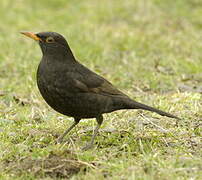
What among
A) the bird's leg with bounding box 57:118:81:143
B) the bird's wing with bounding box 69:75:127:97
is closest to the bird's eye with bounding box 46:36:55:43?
the bird's wing with bounding box 69:75:127:97

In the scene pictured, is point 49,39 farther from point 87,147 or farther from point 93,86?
point 87,147

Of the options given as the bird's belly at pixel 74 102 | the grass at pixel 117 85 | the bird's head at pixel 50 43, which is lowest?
the grass at pixel 117 85

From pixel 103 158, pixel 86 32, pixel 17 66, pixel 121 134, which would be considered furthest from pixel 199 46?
pixel 103 158

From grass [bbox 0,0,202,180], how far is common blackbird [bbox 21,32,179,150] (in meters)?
0.32

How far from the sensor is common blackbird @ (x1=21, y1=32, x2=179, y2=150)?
5922 mm

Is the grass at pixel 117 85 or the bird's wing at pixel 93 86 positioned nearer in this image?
the grass at pixel 117 85

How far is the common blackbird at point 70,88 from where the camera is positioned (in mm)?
5922

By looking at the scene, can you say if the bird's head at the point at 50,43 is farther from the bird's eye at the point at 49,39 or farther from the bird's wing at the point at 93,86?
the bird's wing at the point at 93,86

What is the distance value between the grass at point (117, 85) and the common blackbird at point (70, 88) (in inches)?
12.5

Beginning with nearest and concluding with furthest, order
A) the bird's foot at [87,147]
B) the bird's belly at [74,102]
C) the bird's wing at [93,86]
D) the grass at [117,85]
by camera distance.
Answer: the grass at [117,85], the bird's foot at [87,147], the bird's belly at [74,102], the bird's wing at [93,86]

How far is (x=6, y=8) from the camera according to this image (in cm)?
1337

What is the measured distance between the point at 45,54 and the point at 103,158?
54.6 inches

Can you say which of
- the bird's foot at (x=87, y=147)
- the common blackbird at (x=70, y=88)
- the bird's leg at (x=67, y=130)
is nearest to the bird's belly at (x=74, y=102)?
the common blackbird at (x=70, y=88)

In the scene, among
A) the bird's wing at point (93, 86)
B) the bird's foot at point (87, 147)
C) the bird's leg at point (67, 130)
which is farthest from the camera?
the bird's leg at point (67, 130)
